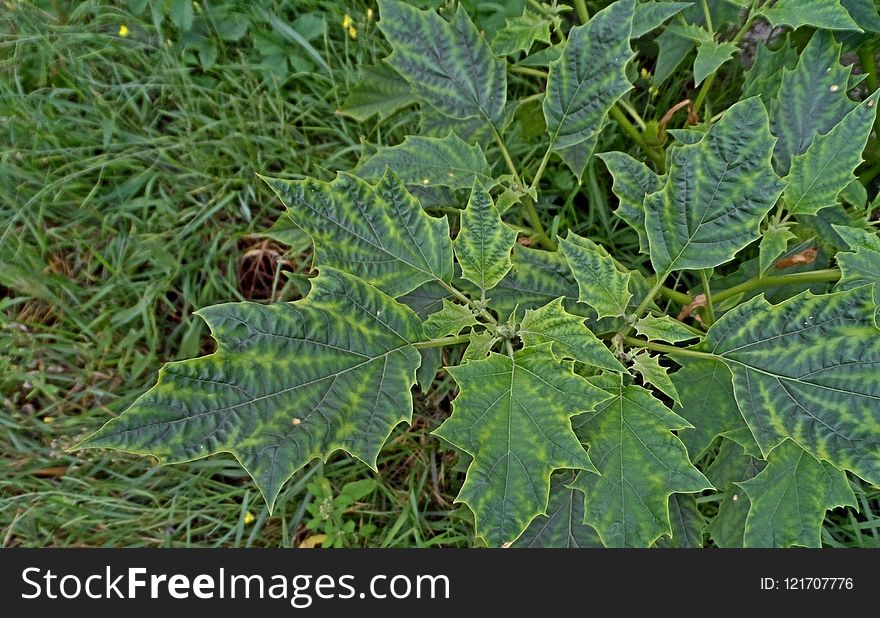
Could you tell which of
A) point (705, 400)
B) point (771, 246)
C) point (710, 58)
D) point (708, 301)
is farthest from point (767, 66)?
point (705, 400)

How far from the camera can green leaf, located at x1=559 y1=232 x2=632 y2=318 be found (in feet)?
4.62

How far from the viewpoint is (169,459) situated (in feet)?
3.80

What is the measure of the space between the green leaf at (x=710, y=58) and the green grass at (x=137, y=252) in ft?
3.91

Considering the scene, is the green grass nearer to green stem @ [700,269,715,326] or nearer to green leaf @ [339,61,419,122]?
green leaf @ [339,61,419,122]

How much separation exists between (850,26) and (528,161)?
121 centimetres

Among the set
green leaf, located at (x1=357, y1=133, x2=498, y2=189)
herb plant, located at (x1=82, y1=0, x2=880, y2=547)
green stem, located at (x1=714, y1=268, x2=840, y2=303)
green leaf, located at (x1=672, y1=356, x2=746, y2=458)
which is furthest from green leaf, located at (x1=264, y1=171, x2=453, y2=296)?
green stem, located at (x1=714, y1=268, x2=840, y2=303)

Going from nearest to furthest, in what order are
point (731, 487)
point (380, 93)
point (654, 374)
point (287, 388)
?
point (287, 388) < point (654, 374) < point (731, 487) < point (380, 93)

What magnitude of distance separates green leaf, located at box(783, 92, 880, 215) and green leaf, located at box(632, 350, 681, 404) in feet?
1.79

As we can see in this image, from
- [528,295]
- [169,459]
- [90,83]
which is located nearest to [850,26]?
[528,295]

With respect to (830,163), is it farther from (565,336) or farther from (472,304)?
(472,304)

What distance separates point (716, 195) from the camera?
1.43 metres

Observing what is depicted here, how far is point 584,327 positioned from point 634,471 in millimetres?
300

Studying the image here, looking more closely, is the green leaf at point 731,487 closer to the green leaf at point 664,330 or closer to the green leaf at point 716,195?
the green leaf at point 664,330

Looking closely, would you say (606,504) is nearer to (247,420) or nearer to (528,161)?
(247,420)
